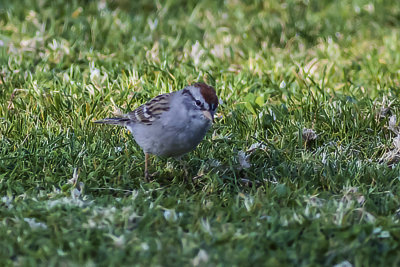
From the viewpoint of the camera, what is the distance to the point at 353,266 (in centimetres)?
385

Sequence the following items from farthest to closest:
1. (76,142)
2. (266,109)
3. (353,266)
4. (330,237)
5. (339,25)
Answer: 1. (339,25)
2. (266,109)
3. (76,142)
4. (330,237)
5. (353,266)

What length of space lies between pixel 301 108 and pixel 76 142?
6.49 feet

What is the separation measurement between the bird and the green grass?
0.25 metres

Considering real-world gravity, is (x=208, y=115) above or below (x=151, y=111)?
above

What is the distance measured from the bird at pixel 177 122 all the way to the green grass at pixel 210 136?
25 cm

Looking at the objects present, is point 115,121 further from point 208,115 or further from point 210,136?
point 208,115

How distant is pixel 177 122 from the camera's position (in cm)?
504

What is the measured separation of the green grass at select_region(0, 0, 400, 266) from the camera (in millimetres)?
4035

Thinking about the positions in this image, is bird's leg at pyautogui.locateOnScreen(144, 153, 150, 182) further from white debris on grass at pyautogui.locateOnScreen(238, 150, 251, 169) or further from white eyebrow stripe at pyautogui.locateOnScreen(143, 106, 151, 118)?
white debris on grass at pyautogui.locateOnScreen(238, 150, 251, 169)

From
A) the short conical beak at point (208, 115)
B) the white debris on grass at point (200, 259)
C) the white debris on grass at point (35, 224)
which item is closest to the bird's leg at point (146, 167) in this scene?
the short conical beak at point (208, 115)

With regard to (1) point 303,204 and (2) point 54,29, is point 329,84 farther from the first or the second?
(2) point 54,29

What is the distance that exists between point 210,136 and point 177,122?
2.89 feet

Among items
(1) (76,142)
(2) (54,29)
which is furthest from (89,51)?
(1) (76,142)

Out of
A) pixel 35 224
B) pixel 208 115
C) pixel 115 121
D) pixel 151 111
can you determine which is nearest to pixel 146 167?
pixel 151 111
